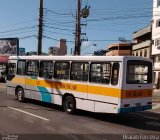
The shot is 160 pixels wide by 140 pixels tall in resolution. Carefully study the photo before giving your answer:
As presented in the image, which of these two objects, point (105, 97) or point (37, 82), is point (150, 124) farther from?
point (37, 82)

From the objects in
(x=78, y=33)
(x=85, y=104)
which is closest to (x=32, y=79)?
(x=85, y=104)

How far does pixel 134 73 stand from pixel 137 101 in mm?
1080

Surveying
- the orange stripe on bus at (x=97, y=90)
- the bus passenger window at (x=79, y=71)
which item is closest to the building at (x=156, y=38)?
the orange stripe on bus at (x=97, y=90)

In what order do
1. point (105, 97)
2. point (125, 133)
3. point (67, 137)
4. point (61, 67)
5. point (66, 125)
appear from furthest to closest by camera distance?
point (61, 67)
point (105, 97)
point (66, 125)
point (125, 133)
point (67, 137)

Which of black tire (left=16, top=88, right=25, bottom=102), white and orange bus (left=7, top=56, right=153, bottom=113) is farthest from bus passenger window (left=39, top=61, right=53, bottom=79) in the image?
black tire (left=16, top=88, right=25, bottom=102)

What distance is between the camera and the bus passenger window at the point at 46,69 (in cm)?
1731

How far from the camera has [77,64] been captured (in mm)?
15898

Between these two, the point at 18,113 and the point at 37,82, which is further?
the point at 37,82

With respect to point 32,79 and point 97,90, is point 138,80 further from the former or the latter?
point 32,79

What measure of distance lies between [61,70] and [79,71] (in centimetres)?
129

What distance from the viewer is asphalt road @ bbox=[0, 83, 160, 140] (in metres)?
11.4

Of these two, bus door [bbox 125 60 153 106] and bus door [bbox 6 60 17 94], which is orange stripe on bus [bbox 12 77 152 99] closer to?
bus door [bbox 125 60 153 106]

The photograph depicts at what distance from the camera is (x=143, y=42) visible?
202 feet

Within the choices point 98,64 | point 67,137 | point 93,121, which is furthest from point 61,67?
point 67,137
